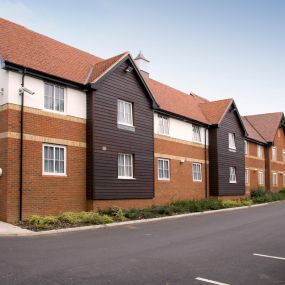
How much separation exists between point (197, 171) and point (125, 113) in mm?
8917

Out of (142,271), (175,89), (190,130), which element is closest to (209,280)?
(142,271)

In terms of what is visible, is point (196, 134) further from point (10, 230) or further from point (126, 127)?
point (10, 230)

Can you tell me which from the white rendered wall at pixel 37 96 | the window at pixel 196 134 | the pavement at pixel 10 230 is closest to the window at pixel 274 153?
the window at pixel 196 134

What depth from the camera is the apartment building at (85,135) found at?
1558 centimetres

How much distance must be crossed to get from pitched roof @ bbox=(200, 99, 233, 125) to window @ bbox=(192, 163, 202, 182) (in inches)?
135

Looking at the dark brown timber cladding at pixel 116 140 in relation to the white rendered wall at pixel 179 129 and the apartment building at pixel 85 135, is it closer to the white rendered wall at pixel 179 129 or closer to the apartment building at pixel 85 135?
the apartment building at pixel 85 135

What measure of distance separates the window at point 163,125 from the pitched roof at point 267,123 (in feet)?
64.6

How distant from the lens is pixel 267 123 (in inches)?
1704

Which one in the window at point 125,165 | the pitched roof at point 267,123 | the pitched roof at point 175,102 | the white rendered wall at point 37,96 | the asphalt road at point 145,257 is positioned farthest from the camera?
the pitched roof at point 267,123

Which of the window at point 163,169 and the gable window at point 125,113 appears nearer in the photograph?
the gable window at point 125,113

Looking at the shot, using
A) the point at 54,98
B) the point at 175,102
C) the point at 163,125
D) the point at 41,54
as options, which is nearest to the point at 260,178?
the point at 175,102

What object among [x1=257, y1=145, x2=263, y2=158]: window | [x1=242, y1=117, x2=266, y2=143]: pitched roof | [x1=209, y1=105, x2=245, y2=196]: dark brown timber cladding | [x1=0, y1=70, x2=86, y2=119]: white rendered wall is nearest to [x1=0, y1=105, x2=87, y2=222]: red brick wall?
[x1=0, y1=70, x2=86, y2=119]: white rendered wall

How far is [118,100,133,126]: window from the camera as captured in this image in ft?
66.6

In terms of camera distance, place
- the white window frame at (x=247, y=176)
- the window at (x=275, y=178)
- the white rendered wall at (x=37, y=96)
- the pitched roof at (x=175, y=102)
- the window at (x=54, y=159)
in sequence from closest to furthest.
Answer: the white rendered wall at (x=37, y=96), the window at (x=54, y=159), the pitched roof at (x=175, y=102), the white window frame at (x=247, y=176), the window at (x=275, y=178)
